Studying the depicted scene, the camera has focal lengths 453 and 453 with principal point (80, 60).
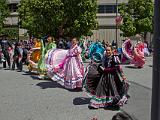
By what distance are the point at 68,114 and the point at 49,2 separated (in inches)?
784

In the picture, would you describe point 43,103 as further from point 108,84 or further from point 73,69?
point 73,69

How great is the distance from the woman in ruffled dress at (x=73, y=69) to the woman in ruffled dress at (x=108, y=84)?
2.73 metres

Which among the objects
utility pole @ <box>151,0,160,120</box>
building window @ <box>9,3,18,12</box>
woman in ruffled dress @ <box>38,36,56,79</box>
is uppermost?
building window @ <box>9,3,18,12</box>

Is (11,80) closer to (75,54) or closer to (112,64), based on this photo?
(75,54)

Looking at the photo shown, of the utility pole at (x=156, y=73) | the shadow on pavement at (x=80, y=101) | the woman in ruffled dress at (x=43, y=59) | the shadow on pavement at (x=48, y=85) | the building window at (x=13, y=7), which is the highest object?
the building window at (x=13, y=7)

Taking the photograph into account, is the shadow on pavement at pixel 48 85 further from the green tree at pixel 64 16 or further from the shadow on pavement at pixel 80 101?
the green tree at pixel 64 16

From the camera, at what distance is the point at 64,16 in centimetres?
2914

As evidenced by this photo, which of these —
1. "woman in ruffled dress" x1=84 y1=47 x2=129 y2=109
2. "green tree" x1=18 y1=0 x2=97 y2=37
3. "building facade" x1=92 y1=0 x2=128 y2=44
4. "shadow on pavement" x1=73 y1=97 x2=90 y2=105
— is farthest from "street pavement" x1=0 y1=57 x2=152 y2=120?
"building facade" x1=92 y1=0 x2=128 y2=44

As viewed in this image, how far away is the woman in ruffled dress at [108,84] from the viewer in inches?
412

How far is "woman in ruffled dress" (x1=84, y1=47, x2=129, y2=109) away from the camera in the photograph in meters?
10.5

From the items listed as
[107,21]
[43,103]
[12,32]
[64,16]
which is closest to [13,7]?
[12,32]

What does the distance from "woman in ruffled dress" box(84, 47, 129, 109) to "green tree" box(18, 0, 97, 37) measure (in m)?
17.9

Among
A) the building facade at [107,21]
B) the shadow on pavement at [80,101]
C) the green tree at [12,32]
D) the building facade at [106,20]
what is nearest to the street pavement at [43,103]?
the shadow on pavement at [80,101]

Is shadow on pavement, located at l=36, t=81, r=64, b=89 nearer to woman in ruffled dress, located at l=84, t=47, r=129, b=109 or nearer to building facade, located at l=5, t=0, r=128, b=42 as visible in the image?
woman in ruffled dress, located at l=84, t=47, r=129, b=109
